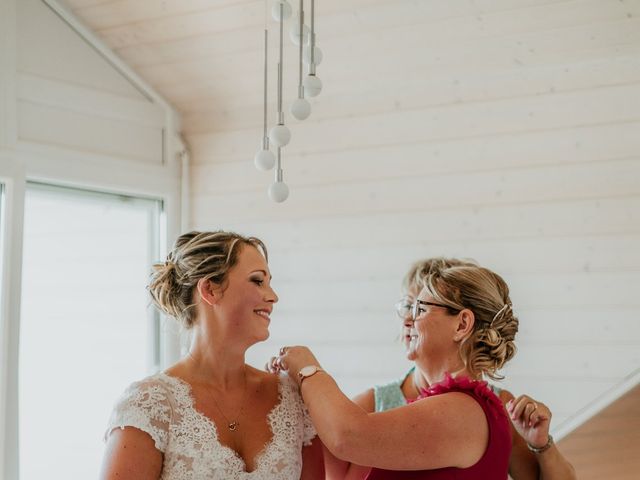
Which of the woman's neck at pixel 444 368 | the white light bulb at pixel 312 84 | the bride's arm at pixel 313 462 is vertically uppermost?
the white light bulb at pixel 312 84

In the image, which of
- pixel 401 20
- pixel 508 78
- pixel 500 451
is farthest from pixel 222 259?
pixel 508 78

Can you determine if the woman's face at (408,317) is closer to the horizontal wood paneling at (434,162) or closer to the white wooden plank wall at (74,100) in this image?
the horizontal wood paneling at (434,162)

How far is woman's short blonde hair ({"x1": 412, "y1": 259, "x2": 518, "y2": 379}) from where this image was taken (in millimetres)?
1723

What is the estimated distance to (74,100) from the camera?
344 centimetres

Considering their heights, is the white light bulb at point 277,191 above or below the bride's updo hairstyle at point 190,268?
above

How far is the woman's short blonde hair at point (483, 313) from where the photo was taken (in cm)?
172

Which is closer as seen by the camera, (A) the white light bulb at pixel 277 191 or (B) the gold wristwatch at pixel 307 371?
(B) the gold wristwatch at pixel 307 371

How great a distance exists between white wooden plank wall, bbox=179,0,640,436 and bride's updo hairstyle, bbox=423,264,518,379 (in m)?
1.41

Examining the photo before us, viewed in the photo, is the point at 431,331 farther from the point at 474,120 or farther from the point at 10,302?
the point at 10,302

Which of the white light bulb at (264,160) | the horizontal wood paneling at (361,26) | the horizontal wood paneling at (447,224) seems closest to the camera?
the white light bulb at (264,160)

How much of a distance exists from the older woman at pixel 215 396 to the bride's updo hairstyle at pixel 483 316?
1.39 feet

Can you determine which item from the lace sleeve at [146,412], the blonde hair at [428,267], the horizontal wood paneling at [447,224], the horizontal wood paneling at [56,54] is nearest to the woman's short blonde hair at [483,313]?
the blonde hair at [428,267]

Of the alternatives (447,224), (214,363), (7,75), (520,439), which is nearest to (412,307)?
(520,439)

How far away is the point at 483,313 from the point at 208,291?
638 mm
